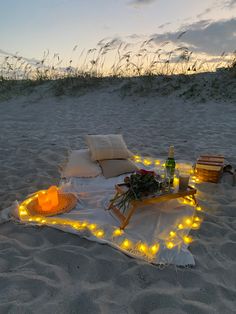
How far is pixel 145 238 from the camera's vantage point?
2258 millimetres

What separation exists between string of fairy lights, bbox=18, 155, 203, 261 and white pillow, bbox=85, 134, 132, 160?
1.09 meters

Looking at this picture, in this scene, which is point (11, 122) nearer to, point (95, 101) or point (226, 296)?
point (95, 101)

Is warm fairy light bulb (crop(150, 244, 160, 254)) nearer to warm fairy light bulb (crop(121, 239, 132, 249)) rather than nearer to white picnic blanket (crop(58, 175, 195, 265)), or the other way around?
white picnic blanket (crop(58, 175, 195, 265))

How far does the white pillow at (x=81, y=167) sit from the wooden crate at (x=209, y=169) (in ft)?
4.21

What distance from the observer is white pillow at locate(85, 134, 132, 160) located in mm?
3566

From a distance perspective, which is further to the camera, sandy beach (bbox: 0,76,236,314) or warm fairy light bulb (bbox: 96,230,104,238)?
warm fairy light bulb (bbox: 96,230,104,238)

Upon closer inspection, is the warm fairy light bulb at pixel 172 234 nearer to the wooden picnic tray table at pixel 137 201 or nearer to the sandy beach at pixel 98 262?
the sandy beach at pixel 98 262

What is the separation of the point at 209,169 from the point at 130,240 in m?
1.61

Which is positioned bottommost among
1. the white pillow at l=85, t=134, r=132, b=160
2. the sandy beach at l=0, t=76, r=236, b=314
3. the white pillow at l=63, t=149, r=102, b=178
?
the sandy beach at l=0, t=76, r=236, b=314

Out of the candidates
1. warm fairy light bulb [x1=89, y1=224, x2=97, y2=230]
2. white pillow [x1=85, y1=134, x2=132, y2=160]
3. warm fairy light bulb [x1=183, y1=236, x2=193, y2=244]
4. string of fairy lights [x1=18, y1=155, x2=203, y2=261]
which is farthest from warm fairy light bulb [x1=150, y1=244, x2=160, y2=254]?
white pillow [x1=85, y1=134, x2=132, y2=160]

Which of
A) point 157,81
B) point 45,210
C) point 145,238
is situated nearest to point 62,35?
point 157,81

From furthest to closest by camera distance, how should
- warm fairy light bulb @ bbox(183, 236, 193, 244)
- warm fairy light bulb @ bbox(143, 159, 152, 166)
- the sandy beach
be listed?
1. warm fairy light bulb @ bbox(143, 159, 152, 166)
2. warm fairy light bulb @ bbox(183, 236, 193, 244)
3. the sandy beach

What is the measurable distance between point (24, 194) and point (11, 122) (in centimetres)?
433

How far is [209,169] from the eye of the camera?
335 centimetres
